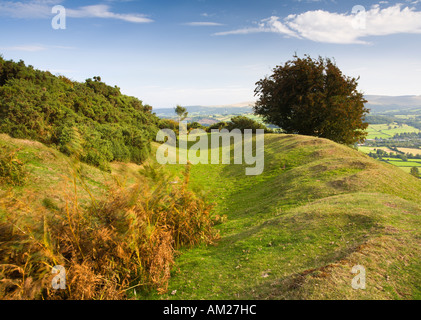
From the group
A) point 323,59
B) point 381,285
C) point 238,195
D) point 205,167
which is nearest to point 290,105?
point 323,59

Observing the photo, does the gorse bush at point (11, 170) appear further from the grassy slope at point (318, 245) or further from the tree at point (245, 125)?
the tree at point (245, 125)

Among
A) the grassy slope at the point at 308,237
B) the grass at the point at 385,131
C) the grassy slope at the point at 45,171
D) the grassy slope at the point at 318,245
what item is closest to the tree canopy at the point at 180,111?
the grassy slope at the point at 45,171

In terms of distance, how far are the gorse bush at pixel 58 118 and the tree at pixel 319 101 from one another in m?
21.1

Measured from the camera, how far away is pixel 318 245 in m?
6.50

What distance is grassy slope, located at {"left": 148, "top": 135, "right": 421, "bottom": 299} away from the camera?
4609mm

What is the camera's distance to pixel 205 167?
2608cm

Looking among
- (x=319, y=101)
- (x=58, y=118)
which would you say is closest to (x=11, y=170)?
(x=58, y=118)

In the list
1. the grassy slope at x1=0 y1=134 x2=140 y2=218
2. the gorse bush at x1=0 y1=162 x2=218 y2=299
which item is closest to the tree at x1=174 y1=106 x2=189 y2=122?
the grassy slope at x1=0 y1=134 x2=140 y2=218

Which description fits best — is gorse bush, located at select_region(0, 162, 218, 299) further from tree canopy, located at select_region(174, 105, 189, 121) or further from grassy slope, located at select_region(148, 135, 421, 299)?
Result: tree canopy, located at select_region(174, 105, 189, 121)

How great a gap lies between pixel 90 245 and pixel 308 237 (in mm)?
6083

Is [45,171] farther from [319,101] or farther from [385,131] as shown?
[385,131]

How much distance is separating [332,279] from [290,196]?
7424 millimetres

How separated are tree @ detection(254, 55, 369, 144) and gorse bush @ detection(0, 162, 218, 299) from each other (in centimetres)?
2737
